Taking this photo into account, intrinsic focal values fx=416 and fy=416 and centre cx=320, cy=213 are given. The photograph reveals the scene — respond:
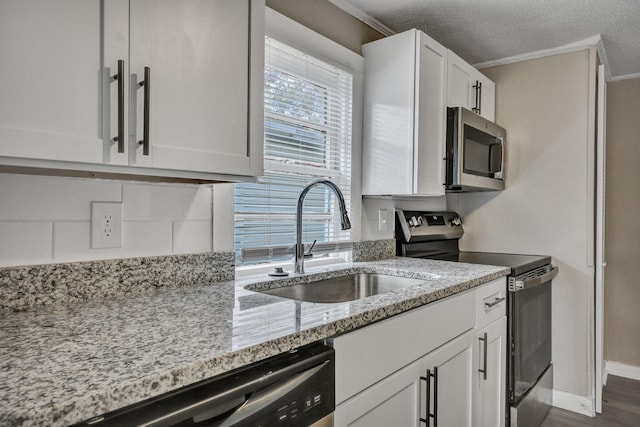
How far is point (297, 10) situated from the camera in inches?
72.9

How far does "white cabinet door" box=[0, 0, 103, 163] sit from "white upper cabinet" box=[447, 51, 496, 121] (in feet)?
6.04

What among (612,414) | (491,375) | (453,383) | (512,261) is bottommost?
(612,414)

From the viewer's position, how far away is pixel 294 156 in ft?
6.14

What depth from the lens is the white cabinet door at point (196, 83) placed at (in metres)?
0.99

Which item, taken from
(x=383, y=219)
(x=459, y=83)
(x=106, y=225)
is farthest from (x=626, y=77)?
(x=106, y=225)

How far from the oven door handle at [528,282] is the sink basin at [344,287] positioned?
1.83ft

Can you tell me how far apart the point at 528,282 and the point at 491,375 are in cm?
52

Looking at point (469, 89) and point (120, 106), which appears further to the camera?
point (469, 89)

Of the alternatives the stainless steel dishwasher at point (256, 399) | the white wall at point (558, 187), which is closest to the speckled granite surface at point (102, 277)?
the stainless steel dishwasher at point (256, 399)

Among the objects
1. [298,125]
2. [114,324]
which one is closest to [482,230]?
[298,125]

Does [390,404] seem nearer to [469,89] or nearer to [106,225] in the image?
[106,225]

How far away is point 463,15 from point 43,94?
2055 millimetres

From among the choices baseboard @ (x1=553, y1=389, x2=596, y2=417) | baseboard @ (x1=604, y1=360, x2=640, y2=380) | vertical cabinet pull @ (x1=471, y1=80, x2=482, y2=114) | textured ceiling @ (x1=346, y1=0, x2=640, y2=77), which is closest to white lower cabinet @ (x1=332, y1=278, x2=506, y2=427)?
baseboard @ (x1=553, y1=389, x2=596, y2=417)

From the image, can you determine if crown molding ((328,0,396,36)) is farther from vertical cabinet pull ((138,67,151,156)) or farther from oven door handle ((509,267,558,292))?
oven door handle ((509,267,558,292))
